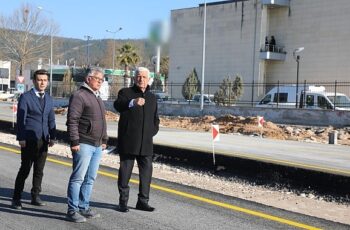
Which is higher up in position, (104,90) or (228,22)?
(228,22)

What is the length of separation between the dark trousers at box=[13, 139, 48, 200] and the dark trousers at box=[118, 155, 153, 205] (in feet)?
3.84

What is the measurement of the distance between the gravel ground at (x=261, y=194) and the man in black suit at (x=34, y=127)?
3.50m

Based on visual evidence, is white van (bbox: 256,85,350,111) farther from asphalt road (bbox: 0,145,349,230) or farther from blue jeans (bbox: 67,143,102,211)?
blue jeans (bbox: 67,143,102,211)

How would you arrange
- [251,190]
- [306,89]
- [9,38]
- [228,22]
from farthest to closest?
[9,38]
[228,22]
[306,89]
[251,190]

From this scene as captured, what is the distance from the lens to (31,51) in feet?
249

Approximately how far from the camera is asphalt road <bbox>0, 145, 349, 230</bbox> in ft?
Answer: 22.2

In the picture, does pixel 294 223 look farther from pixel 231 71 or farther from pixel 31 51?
pixel 31 51

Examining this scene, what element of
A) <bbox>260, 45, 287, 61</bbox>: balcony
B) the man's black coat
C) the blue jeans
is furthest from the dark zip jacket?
<bbox>260, 45, 287, 61</bbox>: balcony

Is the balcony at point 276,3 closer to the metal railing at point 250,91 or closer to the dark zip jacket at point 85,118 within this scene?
the metal railing at point 250,91

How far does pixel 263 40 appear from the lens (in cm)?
6159

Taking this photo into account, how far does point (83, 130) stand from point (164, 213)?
165 cm

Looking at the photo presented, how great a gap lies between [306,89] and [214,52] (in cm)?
2899

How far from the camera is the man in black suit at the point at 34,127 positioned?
7.53 metres

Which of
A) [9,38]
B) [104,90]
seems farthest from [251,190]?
[9,38]
